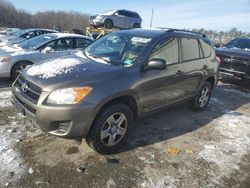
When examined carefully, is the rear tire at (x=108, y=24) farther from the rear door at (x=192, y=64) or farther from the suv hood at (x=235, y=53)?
the rear door at (x=192, y=64)

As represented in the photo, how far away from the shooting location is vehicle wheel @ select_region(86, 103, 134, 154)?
11.8 ft

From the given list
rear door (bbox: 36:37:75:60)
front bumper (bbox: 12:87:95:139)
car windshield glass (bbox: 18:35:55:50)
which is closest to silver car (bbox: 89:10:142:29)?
car windshield glass (bbox: 18:35:55:50)

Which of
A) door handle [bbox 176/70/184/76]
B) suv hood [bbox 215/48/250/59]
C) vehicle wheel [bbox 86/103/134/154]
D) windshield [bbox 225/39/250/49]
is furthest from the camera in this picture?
windshield [bbox 225/39/250/49]

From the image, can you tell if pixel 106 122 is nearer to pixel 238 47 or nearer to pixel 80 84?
pixel 80 84

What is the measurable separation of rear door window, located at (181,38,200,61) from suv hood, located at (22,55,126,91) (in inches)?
67.8

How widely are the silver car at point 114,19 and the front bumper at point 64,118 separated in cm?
1527

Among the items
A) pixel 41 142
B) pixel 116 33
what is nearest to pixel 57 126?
pixel 41 142

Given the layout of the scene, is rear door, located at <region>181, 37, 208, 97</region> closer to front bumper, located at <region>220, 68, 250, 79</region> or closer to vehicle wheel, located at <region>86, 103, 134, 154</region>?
vehicle wheel, located at <region>86, 103, 134, 154</region>

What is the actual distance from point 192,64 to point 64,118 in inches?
118

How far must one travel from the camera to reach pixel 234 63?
9039mm

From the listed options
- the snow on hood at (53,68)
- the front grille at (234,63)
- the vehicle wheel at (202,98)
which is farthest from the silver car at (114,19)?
the snow on hood at (53,68)

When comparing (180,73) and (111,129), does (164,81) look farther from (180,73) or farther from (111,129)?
(111,129)

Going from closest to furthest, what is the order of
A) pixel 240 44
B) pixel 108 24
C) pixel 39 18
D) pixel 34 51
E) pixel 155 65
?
pixel 155 65
pixel 34 51
pixel 240 44
pixel 108 24
pixel 39 18

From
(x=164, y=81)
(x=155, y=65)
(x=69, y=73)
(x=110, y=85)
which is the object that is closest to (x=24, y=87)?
(x=69, y=73)
